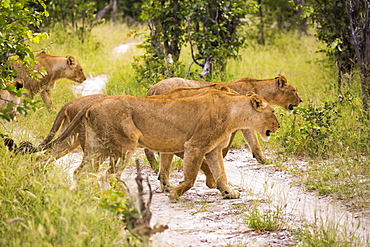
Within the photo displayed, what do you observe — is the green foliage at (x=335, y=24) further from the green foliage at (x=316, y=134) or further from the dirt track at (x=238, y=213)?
the dirt track at (x=238, y=213)

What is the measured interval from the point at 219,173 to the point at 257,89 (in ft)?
7.77

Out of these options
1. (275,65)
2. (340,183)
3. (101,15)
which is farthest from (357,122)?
(101,15)

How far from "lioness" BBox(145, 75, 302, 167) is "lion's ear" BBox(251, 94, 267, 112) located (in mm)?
1399

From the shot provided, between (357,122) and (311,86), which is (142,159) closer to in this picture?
(357,122)

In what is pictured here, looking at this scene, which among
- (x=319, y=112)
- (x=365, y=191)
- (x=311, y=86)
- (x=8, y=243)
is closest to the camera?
(x=8, y=243)

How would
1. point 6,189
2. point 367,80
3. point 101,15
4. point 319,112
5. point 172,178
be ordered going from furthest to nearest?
point 101,15
point 367,80
point 319,112
point 172,178
point 6,189

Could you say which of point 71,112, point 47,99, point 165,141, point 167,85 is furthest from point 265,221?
point 47,99

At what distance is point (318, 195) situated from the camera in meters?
5.50

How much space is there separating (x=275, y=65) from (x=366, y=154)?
23.4 ft

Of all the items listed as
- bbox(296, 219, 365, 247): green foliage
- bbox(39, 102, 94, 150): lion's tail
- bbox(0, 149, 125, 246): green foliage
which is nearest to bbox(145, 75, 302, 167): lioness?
bbox(39, 102, 94, 150): lion's tail

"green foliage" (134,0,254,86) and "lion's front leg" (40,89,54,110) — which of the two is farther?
"green foliage" (134,0,254,86)

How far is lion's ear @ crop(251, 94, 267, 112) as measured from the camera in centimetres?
580

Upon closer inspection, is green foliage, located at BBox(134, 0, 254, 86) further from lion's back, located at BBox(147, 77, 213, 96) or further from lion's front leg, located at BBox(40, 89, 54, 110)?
lion's back, located at BBox(147, 77, 213, 96)

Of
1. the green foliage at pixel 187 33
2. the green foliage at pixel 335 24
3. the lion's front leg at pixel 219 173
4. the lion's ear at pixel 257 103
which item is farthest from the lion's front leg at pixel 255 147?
the green foliage at pixel 187 33
